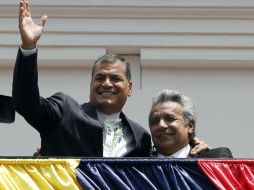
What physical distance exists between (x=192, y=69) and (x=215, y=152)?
6.45ft

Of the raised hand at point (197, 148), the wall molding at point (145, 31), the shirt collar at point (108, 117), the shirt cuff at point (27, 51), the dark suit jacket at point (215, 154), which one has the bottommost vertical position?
the dark suit jacket at point (215, 154)

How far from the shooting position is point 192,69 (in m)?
6.64

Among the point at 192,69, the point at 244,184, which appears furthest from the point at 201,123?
the point at 244,184

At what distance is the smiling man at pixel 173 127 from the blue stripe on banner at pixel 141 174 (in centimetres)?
38

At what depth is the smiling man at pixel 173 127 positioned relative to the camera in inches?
186

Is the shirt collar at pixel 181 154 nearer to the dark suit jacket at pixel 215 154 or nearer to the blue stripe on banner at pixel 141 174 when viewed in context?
the dark suit jacket at pixel 215 154

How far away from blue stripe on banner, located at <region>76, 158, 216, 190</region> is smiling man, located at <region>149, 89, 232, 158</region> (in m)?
0.38

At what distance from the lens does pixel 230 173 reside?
435 centimetres

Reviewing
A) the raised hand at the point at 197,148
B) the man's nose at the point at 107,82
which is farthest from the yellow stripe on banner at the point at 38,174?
the raised hand at the point at 197,148

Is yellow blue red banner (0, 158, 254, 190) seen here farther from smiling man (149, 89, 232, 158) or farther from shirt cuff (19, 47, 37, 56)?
shirt cuff (19, 47, 37, 56)

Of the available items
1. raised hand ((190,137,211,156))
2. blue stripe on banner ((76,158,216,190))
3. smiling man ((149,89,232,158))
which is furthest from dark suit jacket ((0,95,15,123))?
raised hand ((190,137,211,156))

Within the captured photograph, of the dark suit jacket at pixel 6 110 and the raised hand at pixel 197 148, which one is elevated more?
the dark suit jacket at pixel 6 110

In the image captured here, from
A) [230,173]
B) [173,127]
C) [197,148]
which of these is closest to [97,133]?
[173,127]

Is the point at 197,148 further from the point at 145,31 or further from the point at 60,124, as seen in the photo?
the point at 145,31
